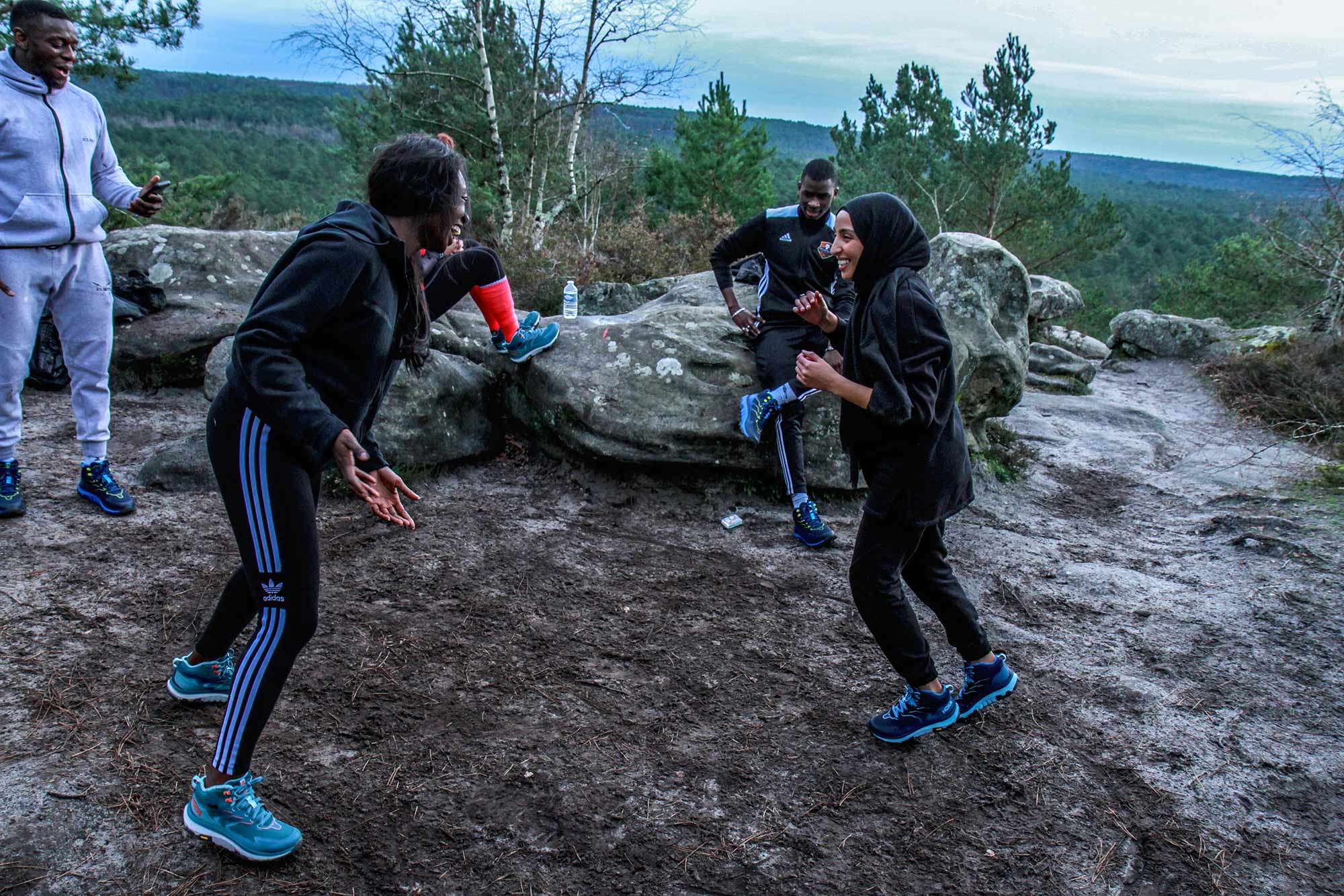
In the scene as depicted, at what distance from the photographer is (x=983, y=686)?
327 centimetres

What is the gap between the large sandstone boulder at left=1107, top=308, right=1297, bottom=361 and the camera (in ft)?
44.8

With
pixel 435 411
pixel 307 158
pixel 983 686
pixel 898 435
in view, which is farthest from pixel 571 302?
pixel 307 158

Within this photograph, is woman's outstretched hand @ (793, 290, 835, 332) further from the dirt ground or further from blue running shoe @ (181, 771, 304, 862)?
blue running shoe @ (181, 771, 304, 862)

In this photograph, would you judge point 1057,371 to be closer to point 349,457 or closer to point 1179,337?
point 1179,337

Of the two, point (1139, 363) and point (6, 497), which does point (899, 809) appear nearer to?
point (6, 497)

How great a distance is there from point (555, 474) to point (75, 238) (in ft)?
9.50

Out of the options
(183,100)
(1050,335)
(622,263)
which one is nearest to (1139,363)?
(1050,335)

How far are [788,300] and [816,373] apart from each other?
290 cm

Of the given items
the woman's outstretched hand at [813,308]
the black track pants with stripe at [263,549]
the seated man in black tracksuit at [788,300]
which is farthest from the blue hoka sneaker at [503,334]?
the black track pants with stripe at [263,549]

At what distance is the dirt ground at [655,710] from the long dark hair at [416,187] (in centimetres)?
151

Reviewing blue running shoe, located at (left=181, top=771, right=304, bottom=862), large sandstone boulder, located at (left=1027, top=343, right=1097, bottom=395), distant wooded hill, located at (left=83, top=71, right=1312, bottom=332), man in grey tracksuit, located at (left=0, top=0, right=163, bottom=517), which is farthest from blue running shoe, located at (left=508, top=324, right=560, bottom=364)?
distant wooded hill, located at (left=83, top=71, right=1312, bottom=332)

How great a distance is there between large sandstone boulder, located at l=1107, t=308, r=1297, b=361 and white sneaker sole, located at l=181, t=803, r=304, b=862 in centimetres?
1475

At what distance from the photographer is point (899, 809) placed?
109 inches

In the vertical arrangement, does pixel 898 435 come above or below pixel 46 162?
below
